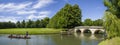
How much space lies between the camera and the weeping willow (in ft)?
93.9

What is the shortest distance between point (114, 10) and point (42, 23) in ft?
333

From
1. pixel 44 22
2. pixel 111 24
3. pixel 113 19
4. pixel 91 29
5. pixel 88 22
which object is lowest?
pixel 91 29

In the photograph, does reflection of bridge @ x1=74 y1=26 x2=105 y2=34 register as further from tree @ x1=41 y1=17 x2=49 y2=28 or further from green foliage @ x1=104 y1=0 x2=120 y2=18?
green foliage @ x1=104 y1=0 x2=120 y2=18

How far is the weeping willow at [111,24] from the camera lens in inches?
1127

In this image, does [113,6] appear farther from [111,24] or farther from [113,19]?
[111,24]

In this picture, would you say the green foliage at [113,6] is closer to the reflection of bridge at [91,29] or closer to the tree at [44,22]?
Answer: the reflection of bridge at [91,29]

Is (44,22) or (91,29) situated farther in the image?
(44,22)

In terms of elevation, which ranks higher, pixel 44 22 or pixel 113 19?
pixel 44 22

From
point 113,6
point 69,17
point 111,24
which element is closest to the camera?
point 111,24

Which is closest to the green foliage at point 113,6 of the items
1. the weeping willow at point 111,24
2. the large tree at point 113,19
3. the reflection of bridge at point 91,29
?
the large tree at point 113,19

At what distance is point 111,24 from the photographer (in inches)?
1156

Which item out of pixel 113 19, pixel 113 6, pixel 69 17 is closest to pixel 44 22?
pixel 69 17

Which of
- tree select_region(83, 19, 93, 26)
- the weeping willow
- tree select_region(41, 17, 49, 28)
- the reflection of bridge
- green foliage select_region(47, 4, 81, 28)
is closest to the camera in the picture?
the weeping willow

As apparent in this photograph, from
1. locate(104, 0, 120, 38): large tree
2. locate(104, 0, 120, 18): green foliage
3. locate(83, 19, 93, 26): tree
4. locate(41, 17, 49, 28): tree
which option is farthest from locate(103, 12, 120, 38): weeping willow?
locate(41, 17, 49, 28): tree
